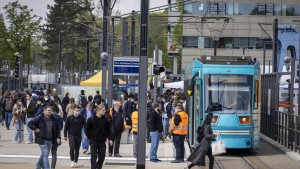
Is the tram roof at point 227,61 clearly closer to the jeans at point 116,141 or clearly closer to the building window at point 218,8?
the jeans at point 116,141

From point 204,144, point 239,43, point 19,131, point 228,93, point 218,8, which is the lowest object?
point 19,131

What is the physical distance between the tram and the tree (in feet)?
166

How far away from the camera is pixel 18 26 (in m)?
73.1

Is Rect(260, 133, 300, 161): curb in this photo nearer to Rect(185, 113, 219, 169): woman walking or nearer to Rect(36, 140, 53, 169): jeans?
Rect(185, 113, 219, 169): woman walking

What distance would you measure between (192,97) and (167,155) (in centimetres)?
300

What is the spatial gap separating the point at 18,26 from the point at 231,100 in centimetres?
5172

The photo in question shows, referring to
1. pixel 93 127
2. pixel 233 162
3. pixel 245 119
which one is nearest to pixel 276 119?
pixel 245 119

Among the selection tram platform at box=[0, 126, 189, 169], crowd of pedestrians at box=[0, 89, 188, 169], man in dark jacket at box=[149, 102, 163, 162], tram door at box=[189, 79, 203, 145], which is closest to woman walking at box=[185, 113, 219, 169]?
tram platform at box=[0, 126, 189, 169]

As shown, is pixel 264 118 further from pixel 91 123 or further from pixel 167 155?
pixel 91 123

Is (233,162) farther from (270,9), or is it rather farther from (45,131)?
(270,9)

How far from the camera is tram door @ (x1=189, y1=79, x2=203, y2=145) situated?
24259mm

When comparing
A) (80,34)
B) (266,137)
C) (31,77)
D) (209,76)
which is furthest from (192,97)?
(80,34)

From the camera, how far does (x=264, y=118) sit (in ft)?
106

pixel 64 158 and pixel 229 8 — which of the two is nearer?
pixel 64 158
